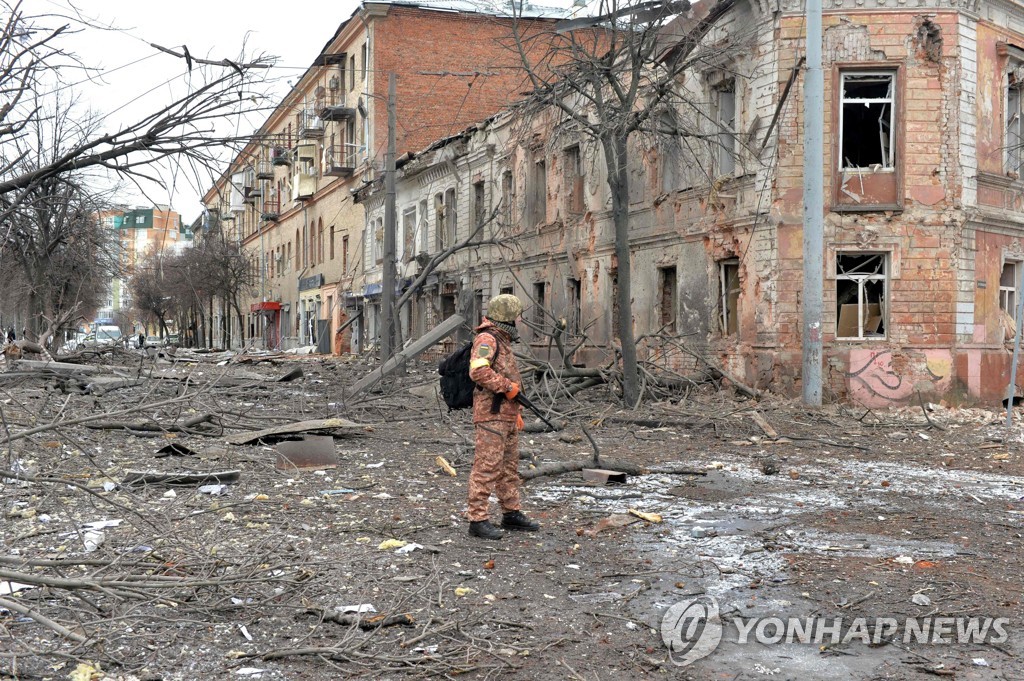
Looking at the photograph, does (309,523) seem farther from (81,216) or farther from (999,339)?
(999,339)

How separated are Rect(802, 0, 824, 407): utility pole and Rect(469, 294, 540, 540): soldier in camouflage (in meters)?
8.71

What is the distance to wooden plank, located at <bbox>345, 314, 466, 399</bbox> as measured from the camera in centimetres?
1530

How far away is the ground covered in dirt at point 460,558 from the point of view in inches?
162

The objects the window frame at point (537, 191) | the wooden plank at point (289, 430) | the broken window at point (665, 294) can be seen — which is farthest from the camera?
the window frame at point (537, 191)

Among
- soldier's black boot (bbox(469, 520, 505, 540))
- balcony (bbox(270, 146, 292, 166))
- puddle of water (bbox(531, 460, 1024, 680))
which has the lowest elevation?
puddle of water (bbox(531, 460, 1024, 680))

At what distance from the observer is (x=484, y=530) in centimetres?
643

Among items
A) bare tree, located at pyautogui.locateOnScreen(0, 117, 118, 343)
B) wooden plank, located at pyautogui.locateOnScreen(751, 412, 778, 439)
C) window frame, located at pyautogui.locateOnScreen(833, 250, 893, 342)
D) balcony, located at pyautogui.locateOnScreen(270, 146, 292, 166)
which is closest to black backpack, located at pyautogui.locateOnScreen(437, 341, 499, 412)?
balcony, located at pyautogui.locateOnScreen(270, 146, 292, 166)

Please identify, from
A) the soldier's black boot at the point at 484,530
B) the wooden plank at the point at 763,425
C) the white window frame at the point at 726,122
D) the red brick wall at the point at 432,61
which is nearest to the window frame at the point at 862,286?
the white window frame at the point at 726,122

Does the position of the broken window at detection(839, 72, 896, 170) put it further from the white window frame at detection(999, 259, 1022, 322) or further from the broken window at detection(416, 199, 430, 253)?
the broken window at detection(416, 199, 430, 253)

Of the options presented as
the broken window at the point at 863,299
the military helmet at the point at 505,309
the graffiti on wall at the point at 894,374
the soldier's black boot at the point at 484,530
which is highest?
the broken window at the point at 863,299

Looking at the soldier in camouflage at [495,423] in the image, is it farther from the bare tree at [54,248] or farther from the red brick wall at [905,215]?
the red brick wall at [905,215]

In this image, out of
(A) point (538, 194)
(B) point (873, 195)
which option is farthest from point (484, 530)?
(A) point (538, 194)

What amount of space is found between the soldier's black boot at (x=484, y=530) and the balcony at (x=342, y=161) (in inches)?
1357

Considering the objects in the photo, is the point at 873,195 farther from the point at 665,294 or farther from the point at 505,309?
the point at 505,309
